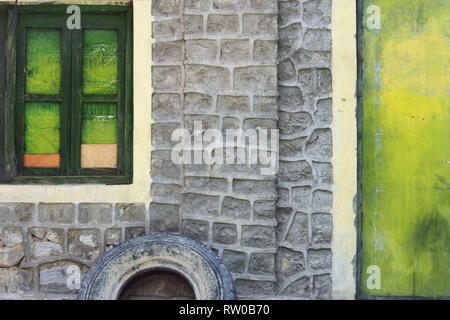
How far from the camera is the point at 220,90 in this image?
124 inches

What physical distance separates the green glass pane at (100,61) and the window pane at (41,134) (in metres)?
0.32

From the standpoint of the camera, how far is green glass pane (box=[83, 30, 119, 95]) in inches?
132

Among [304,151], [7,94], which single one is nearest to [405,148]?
[304,151]

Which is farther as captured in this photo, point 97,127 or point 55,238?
point 97,127

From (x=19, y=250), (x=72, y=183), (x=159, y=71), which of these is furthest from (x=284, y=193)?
(x=19, y=250)

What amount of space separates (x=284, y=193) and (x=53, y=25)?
6.52 ft

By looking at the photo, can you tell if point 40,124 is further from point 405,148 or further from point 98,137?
point 405,148

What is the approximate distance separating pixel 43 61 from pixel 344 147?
7.14 feet

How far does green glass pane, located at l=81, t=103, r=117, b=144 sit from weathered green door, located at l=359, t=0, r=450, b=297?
68.7 inches

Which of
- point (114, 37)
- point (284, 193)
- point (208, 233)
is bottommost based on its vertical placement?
point (208, 233)

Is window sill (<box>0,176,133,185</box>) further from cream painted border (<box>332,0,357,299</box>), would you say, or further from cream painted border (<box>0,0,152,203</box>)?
cream painted border (<box>332,0,357,299</box>)

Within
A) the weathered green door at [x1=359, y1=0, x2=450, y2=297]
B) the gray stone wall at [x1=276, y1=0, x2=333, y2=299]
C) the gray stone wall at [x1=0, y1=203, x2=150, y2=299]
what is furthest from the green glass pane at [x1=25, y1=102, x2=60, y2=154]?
the weathered green door at [x1=359, y1=0, x2=450, y2=297]

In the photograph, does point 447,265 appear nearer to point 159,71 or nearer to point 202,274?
point 202,274

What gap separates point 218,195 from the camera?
3121mm
